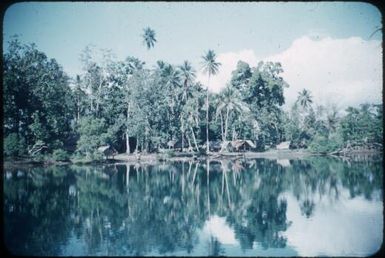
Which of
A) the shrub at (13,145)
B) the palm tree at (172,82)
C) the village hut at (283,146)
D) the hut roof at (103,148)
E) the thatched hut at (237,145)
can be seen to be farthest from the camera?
the village hut at (283,146)

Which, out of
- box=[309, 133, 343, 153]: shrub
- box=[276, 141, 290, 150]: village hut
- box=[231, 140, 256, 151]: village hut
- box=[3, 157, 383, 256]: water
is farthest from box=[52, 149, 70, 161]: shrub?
box=[276, 141, 290, 150]: village hut

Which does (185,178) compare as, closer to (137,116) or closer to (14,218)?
(14,218)

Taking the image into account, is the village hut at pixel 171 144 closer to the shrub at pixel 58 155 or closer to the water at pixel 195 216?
the shrub at pixel 58 155

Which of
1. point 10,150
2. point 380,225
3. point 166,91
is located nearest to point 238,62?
point 166,91

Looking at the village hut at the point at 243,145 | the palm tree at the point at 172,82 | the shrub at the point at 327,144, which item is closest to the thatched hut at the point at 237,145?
the village hut at the point at 243,145

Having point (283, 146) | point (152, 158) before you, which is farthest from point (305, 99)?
point (152, 158)

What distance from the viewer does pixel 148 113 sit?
36.0 m

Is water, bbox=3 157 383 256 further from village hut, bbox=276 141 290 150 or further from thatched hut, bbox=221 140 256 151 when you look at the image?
village hut, bbox=276 141 290 150

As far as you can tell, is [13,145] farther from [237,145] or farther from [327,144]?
[327,144]

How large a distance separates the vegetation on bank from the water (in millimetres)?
9601

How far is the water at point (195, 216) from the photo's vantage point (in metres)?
9.25

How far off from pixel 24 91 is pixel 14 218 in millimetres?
19399

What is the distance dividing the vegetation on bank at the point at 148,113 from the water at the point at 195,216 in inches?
378

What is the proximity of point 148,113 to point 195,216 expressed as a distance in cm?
2455
